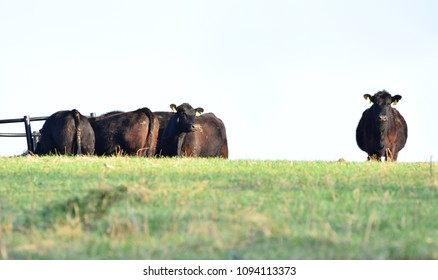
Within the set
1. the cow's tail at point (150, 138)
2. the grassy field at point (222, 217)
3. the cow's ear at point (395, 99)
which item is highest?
the cow's ear at point (395, 99)

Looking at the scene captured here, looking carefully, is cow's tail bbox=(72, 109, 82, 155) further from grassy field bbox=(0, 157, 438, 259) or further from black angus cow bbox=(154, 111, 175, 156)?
grassy field bbox=(0, 157, 438, 259)

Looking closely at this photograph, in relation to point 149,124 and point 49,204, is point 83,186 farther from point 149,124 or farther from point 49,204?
point 149,124

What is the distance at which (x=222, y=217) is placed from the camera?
842cm

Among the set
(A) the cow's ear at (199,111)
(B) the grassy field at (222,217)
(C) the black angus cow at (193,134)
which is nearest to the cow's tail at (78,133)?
(C) the black angus cow at (193,134)

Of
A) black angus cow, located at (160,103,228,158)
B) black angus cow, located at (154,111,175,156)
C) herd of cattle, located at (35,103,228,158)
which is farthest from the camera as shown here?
black angus cow, located at (154,111,175,156)

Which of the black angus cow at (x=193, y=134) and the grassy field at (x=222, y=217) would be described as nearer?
the grassy field at (x=222, y=217)

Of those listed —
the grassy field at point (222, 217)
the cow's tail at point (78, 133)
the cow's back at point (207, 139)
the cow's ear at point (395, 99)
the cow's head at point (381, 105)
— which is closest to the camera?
the grassy field at point (222, 217)

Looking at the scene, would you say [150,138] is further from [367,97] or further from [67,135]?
[367,97]

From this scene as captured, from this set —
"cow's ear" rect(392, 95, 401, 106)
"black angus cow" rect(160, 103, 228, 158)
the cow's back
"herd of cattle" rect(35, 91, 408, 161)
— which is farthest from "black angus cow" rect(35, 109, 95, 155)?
"cow's ear" rect(392, 95, 401, 106)

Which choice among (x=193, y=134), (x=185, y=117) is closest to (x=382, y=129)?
(x=185, y=117)

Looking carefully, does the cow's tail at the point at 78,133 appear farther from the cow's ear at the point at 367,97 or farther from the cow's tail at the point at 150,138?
the cow's ear at the point at 367,97

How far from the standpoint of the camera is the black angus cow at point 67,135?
80.9ft

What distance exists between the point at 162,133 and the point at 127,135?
1.29 meters

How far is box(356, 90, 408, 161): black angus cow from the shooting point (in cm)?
2452
